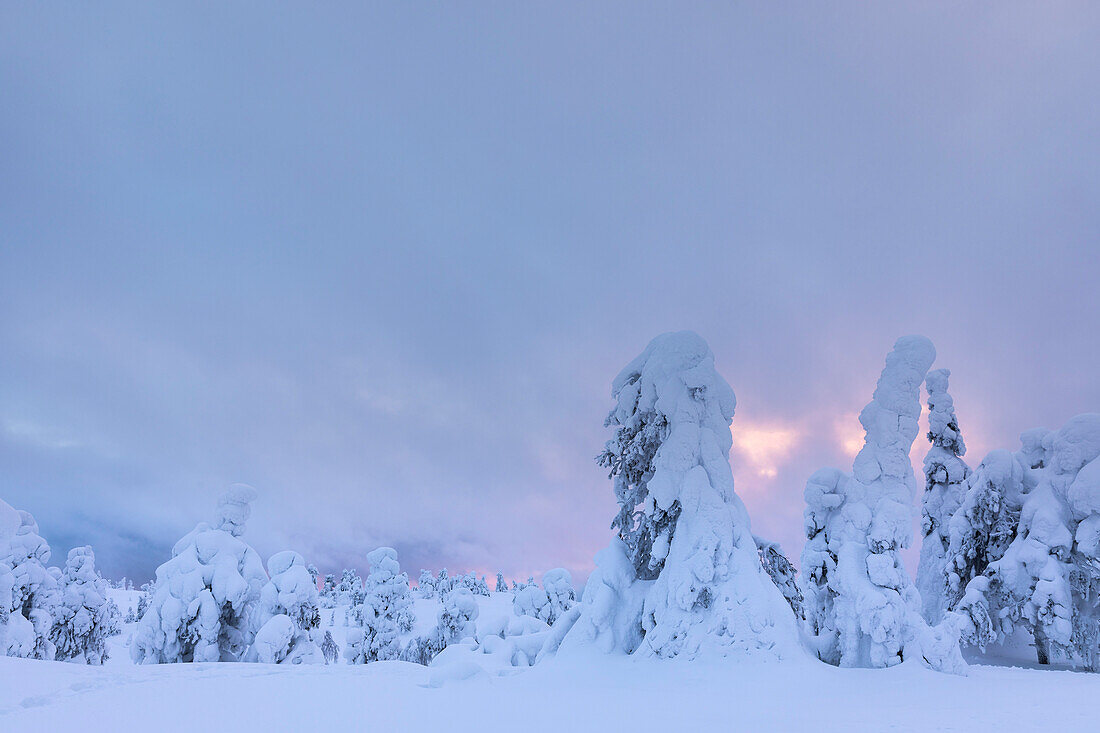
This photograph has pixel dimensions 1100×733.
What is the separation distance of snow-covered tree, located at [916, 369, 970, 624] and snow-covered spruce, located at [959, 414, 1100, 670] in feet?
11.8

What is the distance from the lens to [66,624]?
2583 centimetres

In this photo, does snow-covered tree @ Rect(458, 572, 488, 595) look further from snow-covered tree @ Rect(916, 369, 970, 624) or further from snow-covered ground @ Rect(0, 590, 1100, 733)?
snow-covered ground @ Rect(0, 590, 1100, 733)

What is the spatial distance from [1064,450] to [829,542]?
9678mm

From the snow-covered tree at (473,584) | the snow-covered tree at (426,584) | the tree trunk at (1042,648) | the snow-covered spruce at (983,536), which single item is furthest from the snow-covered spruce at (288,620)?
the snow-covered tree at (426,584)

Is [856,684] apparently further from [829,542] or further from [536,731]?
[536,731]

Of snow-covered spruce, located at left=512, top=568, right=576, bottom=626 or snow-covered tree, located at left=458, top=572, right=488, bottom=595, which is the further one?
snow-covered tree, located at left=458, top=572, right=488, bottom=595

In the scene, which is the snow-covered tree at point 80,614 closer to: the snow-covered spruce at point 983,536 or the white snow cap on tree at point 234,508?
the white snow cap on tree at point 234,508

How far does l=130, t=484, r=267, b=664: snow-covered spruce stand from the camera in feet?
60.2

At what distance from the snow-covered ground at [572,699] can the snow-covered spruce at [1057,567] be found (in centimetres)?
419

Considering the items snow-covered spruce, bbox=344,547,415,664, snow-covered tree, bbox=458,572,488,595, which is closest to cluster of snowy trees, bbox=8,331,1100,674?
snow-covered spruce, bbox=344,547,415,664

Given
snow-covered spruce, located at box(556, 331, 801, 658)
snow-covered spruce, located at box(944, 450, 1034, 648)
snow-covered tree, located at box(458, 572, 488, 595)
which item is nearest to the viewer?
snow-covered spruce, located at box(556, 331, 801, 658)

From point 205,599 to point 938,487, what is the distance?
2849 cm

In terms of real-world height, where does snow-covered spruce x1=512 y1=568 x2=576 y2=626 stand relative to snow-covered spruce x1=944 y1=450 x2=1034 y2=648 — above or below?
below

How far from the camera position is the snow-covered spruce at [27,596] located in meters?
20.1
